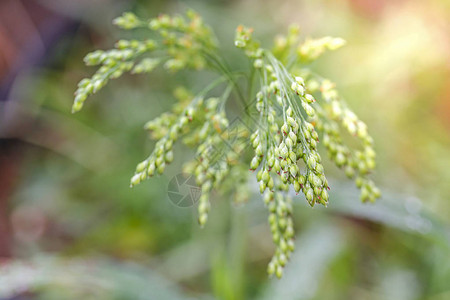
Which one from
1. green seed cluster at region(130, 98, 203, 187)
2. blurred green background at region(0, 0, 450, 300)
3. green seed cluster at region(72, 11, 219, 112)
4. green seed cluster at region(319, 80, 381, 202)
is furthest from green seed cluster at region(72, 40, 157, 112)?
blurred green background at region(0, 0, 450, 300)

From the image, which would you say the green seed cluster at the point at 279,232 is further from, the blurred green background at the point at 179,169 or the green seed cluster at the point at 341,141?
the blurred green background at the point at 179,169

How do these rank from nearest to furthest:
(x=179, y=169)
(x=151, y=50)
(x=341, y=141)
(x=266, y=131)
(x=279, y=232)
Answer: (x=266, y=131)
(x=279, y=232)
(x=341, y=141)
(x=151, y=50)
(x=179, y=169)

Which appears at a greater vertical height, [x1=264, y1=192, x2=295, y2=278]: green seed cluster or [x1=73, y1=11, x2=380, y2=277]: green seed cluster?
[x1=73, y1=11, x2=380, y2=277]: green seed cluster

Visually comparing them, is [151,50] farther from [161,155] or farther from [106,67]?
[161,155]

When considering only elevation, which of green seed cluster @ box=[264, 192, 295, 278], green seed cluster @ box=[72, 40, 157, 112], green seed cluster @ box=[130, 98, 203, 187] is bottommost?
green seed cluster @ box=[264, 192, 295, 278]

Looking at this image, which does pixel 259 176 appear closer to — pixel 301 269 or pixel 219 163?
pixel 219 163

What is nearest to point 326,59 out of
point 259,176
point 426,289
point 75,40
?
point 426,289

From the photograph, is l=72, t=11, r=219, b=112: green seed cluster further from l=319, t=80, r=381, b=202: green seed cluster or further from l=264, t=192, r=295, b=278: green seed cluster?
l=264, t=192, r=295, b=278: green seed cluster

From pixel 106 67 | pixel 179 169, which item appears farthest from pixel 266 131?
pixel 179 169

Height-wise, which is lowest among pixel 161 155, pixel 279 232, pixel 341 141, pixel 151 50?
pixel 279 232
